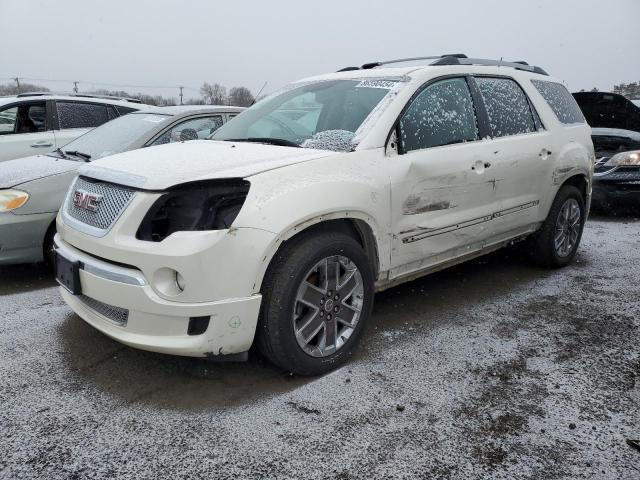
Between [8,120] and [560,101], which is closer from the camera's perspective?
[560,101]

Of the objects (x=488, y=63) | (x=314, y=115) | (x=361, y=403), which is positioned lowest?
(x=361, y=403)

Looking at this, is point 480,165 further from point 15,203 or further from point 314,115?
point 15,203

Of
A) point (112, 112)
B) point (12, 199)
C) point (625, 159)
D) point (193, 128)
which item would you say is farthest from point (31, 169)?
point (625, 159)

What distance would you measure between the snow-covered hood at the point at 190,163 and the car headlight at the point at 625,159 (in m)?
5.52

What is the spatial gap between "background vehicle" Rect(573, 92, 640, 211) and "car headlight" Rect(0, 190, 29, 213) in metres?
6.59

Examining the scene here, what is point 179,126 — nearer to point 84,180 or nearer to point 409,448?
point 84,180

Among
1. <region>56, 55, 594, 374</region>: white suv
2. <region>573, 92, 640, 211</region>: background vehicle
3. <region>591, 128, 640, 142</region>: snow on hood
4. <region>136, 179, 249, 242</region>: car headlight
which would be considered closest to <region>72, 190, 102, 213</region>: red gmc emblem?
<region>56, 55, 594, 374</region>: white suv

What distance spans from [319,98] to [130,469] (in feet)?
8.48

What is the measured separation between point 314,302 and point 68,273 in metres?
1.31

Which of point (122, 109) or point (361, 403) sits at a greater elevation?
point (122, 109)

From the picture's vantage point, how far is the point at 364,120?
3.20 meters

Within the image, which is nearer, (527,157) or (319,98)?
(319,98)

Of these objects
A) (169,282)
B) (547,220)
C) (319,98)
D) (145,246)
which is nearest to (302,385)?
(169,282)

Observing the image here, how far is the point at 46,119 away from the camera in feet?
21.5
